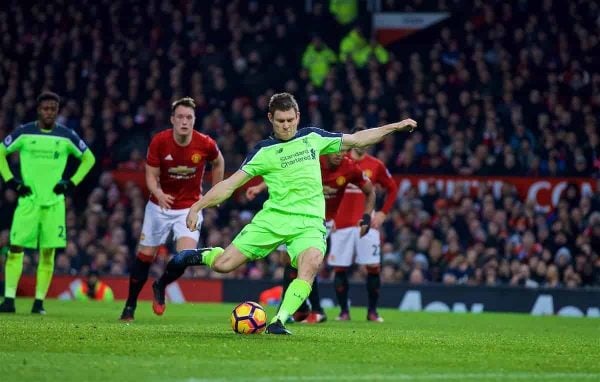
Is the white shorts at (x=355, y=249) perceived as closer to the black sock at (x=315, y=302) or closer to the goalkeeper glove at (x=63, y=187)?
the black sock at (x=315, y=302)

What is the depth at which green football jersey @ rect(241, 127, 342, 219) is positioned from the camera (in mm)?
10836

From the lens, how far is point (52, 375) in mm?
7566

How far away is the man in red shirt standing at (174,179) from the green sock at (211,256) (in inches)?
85.3

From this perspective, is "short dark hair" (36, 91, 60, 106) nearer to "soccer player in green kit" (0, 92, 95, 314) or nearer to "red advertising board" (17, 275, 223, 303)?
"soccer player in green kit" (0, 92, 95, 314)

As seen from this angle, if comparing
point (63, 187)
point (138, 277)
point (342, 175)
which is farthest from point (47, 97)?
point (342, 175)

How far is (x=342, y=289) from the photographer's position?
16.0m

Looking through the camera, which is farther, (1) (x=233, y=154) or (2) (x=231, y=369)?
(1) (x=233, y=154)

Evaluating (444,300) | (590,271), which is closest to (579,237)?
(590,271)

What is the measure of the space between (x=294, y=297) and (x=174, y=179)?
369 centimetres

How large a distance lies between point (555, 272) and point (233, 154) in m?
7.04

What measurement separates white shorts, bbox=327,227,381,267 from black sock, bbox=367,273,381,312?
188 mm

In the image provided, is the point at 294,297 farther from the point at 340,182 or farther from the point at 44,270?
the point at 44,270

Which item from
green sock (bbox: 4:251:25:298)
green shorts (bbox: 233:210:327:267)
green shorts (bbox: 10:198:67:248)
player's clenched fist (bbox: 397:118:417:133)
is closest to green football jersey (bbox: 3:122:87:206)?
green shorts (bbox: 10:198:67:248)

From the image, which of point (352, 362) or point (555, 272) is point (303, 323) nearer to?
point (352, 362)
